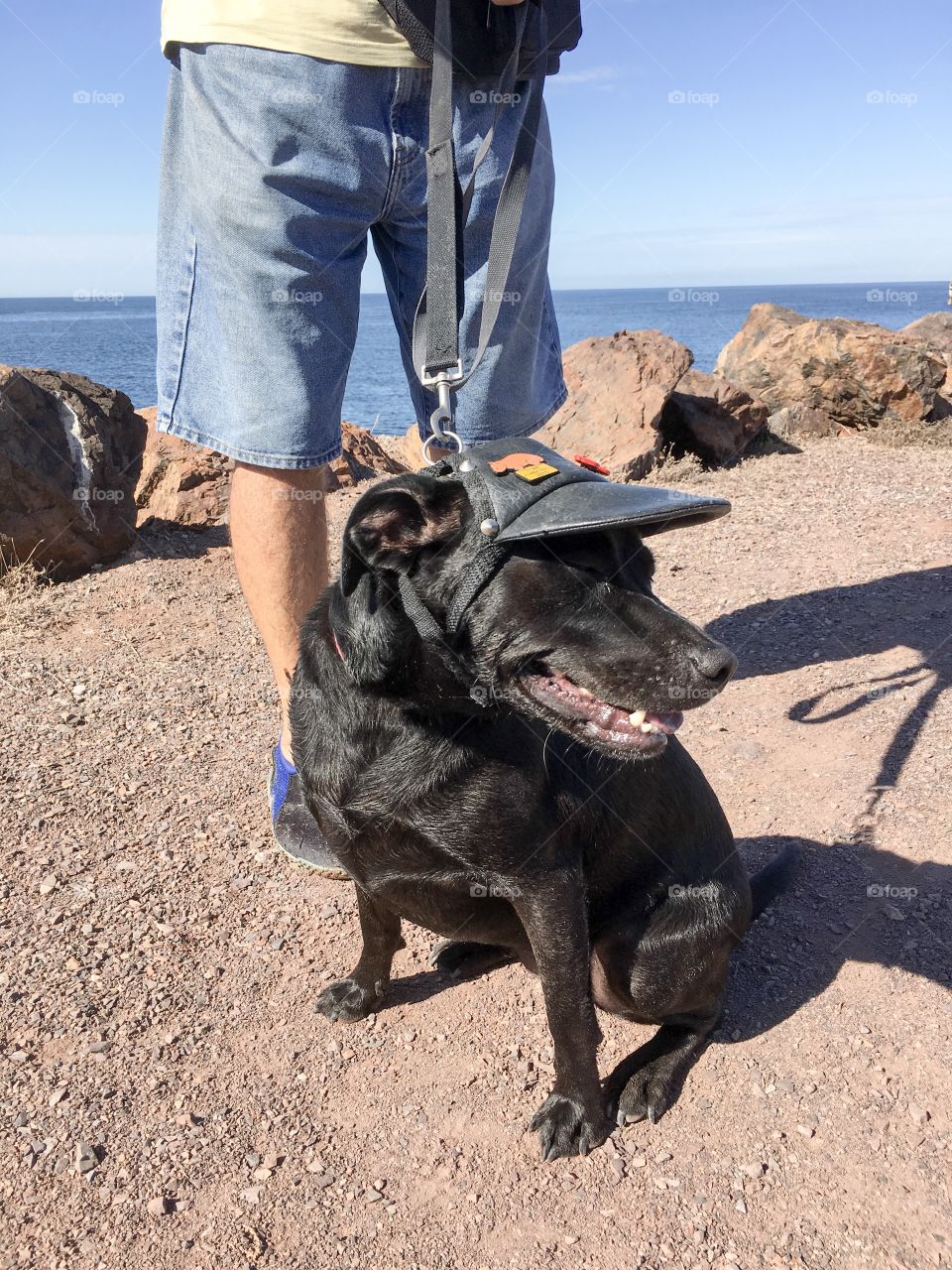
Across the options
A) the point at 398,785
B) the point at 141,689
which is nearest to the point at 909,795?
the point at 398,785

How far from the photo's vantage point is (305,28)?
102 inches

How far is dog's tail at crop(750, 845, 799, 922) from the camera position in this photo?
2.87 m

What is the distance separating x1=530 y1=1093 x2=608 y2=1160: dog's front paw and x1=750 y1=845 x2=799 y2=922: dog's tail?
31.6 inches

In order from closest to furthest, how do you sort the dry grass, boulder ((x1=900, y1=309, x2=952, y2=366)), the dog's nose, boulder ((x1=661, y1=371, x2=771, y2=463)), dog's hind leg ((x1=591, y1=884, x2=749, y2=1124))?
the dog's nose → dog's hind leg ((x1=591, y1=884, x2=749, y2=1124)) → the dry grass → boulder ((x1=661, y1=371, x2=771, y2=463)) → boulder ((x1=900, y1=309, x2=952, y2=366))

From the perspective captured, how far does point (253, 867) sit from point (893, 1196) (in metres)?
2.05

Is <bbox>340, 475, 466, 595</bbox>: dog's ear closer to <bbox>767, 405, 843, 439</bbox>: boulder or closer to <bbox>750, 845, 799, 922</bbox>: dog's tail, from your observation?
<bbox>750, 845, 799, 922</bbox>: dog's tail

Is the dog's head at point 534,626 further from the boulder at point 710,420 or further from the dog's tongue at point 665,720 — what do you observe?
the boulder at point 710,420

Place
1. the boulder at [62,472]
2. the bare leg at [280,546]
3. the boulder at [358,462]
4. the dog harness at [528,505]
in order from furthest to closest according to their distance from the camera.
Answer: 1. the boulder at [358,462]
2. the boulder at [62,472]
3. the bare leg at [280,546]
4. the dog harness at [528,505]

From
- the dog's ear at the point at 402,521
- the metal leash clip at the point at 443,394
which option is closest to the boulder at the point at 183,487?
the metal leash clip at the point at 443,394

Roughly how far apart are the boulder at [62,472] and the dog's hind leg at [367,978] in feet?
12.3

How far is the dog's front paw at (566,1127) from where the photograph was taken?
230 centimetres

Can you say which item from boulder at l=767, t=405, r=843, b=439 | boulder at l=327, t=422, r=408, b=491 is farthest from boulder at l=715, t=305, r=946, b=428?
boulder at l=327, t=422, r=408, b=491

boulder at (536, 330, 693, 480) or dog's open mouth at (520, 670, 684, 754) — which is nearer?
dog's open mouth at (520, 670, 684, 754)

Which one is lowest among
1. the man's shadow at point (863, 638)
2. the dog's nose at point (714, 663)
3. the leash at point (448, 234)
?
the man's shadow at point (863, 638)
